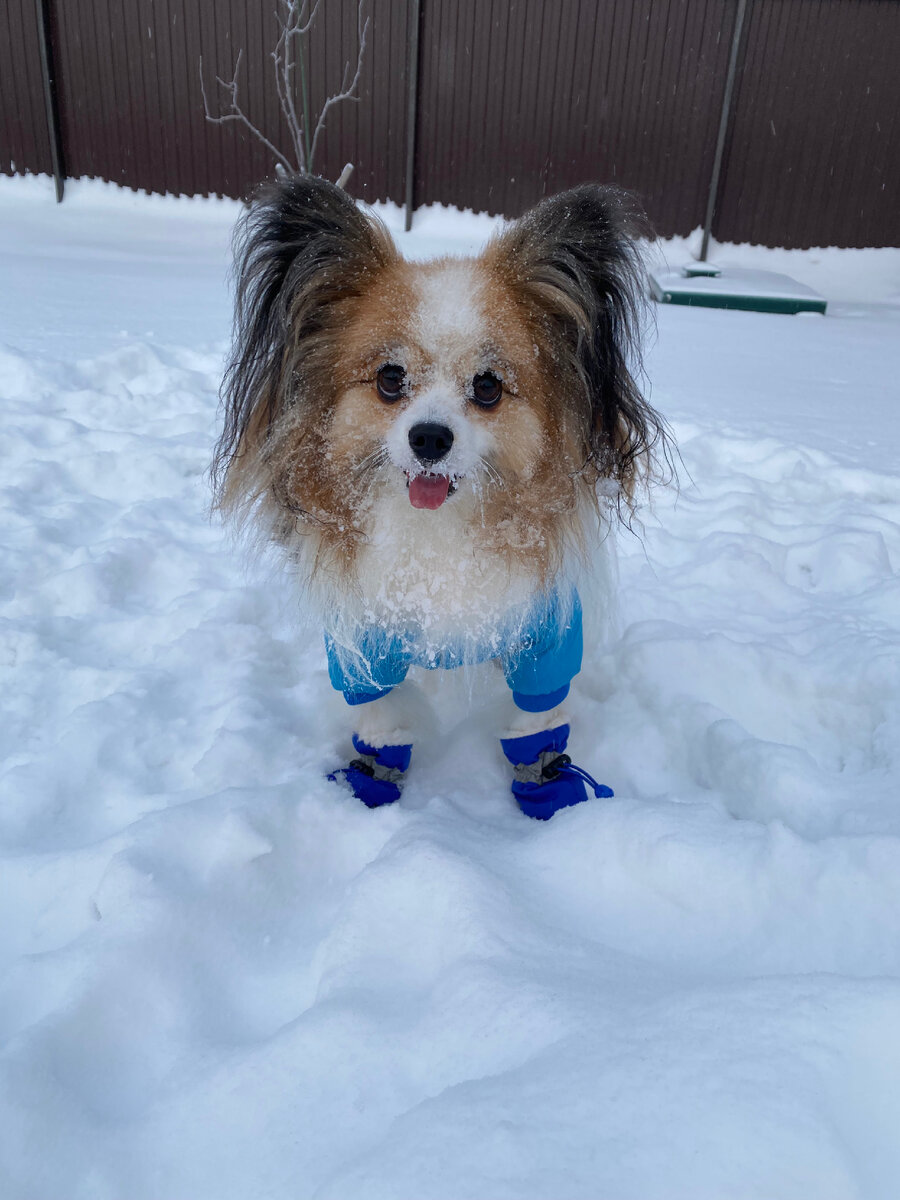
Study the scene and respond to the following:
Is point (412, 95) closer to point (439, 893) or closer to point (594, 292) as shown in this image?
point (594, 292)

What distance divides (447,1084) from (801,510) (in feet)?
7.46

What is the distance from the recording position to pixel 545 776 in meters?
1.54

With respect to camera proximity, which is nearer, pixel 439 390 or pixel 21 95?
pixel 439 390

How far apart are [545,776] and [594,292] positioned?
0.87 meters

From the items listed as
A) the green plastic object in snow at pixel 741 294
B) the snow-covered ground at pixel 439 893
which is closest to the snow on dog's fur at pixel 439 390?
the snow-covered ground at pixel 439 893

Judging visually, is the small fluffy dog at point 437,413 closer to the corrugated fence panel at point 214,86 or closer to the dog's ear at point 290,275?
the dog's ear at point 290,275

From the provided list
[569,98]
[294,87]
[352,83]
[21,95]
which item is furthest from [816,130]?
[21,95]

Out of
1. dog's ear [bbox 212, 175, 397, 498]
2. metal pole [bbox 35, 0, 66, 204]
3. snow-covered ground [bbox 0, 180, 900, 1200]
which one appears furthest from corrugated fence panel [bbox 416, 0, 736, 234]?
dog's ear [bbox 212, 175, 397, 498]

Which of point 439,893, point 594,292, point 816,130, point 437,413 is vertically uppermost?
point 816,130

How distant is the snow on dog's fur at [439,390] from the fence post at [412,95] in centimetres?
720

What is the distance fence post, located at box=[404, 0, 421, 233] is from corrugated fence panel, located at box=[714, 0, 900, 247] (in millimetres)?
3097

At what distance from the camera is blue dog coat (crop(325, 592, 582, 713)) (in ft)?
4.74

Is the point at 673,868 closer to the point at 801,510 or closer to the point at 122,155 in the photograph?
the point at 801,510

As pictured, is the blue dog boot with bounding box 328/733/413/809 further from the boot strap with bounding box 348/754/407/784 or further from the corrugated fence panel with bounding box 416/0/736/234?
the corrugated fence panel with bounding box 416/0/736/234
